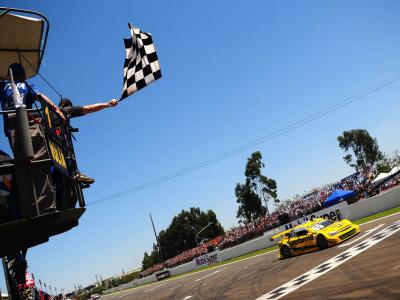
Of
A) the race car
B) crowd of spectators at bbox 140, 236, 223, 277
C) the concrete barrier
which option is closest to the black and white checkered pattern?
the race car

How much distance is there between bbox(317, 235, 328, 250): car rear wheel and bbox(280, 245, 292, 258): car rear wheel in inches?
57.3

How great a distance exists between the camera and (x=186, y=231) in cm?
8544

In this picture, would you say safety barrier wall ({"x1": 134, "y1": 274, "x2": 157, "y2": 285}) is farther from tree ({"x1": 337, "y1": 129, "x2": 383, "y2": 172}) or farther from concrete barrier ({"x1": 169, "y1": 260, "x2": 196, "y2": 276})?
tree ({"x1": 337, "y1": 129, "x2": 383, "y2": 172})

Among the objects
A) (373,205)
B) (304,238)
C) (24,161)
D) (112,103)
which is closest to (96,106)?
(112,103)

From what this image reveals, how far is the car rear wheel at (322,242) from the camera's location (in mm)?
14627

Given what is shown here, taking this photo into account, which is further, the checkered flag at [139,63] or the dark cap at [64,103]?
the checkered flag at [139,63]

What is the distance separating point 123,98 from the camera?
15.0 ft

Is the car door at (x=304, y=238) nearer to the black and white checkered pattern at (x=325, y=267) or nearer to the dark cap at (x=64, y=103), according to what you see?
the black and white checkered pattern at (x=325, y=267)

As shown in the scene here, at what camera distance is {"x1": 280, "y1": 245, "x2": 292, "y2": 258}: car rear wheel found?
1585cm

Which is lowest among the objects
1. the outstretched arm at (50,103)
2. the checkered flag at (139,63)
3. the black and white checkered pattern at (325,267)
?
the black and white checkered pattern at (325,267)

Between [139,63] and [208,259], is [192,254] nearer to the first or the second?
[208,259]

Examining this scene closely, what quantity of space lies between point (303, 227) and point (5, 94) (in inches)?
555

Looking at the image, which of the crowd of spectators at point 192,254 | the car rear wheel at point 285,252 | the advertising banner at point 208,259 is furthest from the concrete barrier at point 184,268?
the car rear wheel at point 285,252

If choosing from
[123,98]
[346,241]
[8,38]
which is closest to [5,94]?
[8,38]
